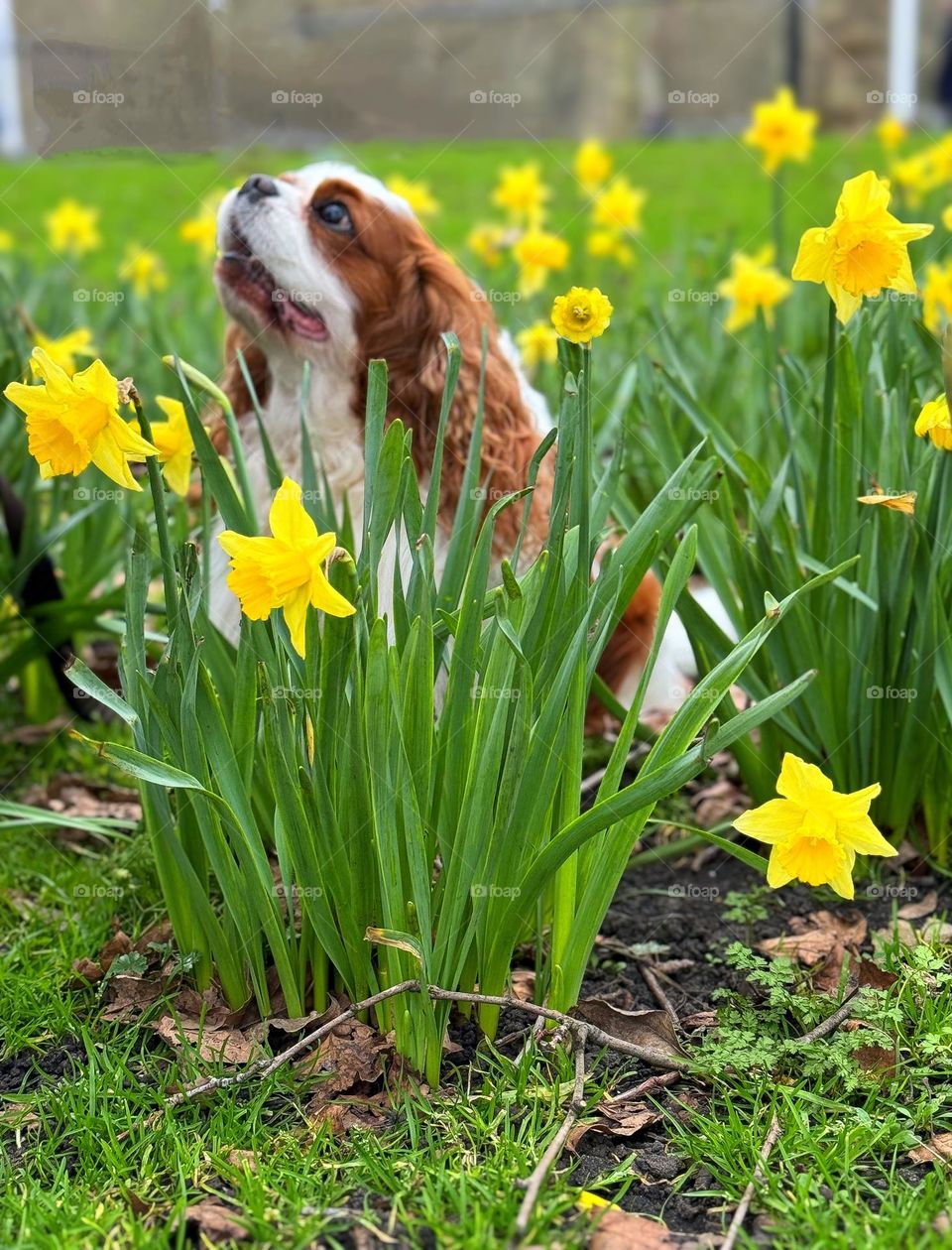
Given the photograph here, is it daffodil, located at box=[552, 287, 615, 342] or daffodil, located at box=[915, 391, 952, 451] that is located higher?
daffodil, located at box=[552, 287, 615, 342]

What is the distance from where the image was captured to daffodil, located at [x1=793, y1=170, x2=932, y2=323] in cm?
184

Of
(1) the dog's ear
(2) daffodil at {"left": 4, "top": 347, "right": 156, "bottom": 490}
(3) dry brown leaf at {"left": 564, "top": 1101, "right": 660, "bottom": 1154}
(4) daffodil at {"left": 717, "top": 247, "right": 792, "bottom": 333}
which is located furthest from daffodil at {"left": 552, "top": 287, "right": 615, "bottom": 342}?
(4) daffodil at {"left": 717, "top": 247, "right": 792, "bottom": 333}

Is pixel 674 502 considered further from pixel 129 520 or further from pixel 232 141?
pixel 232 141

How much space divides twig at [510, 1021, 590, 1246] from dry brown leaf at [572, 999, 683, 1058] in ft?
0.34

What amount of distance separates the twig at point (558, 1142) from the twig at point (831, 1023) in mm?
332

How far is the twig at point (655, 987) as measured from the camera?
2.08 metres

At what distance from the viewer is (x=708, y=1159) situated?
1779 mm

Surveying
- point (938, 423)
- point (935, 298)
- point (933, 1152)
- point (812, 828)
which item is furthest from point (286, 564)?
point (935, 298)

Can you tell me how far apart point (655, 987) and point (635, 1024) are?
0.13 metres

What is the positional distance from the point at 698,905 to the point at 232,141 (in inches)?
259

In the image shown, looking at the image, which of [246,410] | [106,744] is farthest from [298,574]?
[246,410]

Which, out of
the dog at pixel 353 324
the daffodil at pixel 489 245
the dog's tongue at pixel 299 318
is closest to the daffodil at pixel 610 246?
the daffodil at pixel 489 245

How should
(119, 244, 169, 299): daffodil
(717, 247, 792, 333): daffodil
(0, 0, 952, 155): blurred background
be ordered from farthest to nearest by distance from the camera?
(0, 0, 952, 155): blurred background
(119, 244, 169, 299): daffodil
(717, 247, 792, 333): daffodil

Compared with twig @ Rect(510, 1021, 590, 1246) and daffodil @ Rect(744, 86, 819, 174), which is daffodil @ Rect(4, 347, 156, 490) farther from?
daffodil @ Rect(744, 86, 819, 174)
